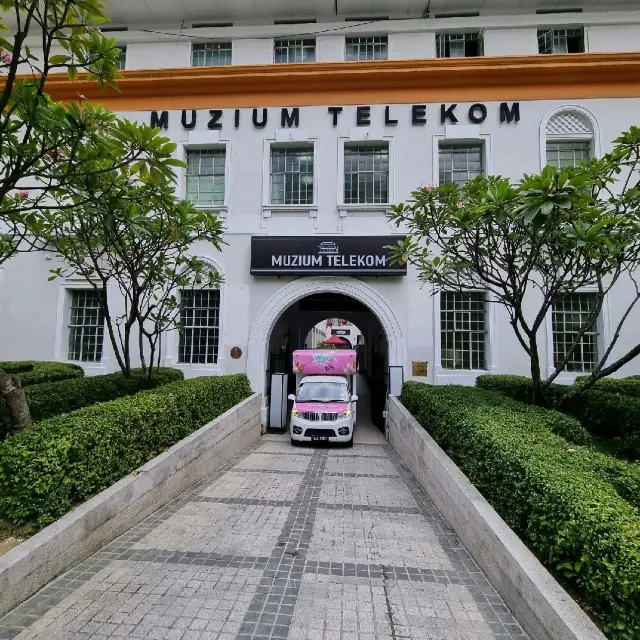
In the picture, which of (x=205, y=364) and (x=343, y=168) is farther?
(x=343, y=168)

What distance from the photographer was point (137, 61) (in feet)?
45.0

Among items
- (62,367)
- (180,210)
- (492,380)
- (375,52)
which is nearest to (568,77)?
(375,52)

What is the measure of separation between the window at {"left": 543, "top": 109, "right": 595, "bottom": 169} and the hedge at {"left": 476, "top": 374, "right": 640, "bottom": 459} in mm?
7583

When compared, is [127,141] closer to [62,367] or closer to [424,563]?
[424,563]

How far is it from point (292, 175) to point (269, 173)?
28.5 inches

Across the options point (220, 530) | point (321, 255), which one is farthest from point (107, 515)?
point (321, 255)

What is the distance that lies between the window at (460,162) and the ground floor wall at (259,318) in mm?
3365

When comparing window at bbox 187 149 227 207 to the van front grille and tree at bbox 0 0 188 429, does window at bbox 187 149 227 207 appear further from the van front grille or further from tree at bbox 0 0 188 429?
tree at bbox 0 0 188 429

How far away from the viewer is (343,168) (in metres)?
13.1

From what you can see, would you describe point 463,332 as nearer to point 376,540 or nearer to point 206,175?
point 376,540

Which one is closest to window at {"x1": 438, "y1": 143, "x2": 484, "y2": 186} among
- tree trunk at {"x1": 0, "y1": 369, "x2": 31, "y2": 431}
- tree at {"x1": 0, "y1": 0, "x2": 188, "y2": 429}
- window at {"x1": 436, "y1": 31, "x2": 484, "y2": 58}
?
window at {"x1": 436, "y1": 31, "x2": 484, "y2": 58}

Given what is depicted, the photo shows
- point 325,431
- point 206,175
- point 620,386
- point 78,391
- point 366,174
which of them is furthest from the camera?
point 206,175

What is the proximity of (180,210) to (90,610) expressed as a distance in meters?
5.94

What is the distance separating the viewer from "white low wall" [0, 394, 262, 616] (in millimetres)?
3484
